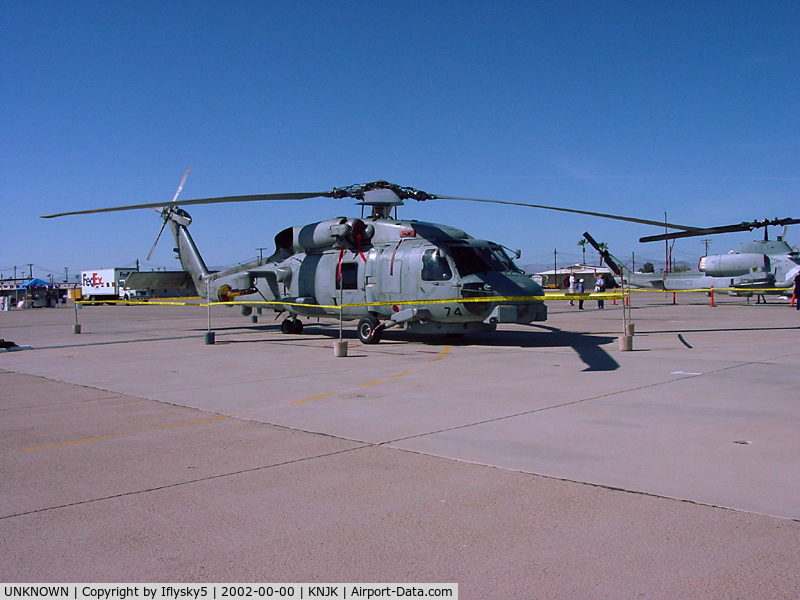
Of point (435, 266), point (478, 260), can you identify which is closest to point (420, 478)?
point (435, 266)

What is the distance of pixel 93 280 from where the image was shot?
228 feet

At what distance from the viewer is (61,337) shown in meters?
20.0

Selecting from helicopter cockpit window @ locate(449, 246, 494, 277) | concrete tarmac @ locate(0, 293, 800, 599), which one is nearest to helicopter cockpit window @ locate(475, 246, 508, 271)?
helicopter cockpit window @ locate(449, 246, 494, 277)

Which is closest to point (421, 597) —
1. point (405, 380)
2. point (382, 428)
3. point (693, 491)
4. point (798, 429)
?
point (693, 491)

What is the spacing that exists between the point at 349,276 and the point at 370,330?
169cm

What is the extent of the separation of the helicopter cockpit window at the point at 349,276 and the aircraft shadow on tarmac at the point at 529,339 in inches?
66.1

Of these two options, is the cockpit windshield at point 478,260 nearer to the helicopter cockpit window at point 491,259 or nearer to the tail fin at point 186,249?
the helicopter cockpit window at point 491,259

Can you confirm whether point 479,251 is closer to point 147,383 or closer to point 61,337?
point 147,383

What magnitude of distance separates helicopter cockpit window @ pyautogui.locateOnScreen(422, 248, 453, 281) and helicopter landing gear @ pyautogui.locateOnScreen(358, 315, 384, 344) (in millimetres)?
1702

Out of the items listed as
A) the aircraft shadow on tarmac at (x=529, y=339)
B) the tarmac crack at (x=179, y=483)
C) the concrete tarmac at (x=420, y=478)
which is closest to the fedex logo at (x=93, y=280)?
the aircraft shadow on tarmac at (x=529, y=339)

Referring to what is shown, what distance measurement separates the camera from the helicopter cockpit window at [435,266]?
47.4ft

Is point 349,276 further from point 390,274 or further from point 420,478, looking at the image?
point 420,478

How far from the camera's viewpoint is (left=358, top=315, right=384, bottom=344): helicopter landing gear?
15469 mm

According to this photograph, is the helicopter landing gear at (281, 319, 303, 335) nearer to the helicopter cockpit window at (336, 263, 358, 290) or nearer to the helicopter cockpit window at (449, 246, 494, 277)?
the helicopter cockpit window at (336, 263, 358, 290)
